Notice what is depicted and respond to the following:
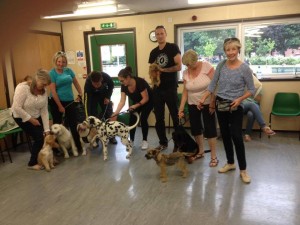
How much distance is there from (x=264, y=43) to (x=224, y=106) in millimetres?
2687

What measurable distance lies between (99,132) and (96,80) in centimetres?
78

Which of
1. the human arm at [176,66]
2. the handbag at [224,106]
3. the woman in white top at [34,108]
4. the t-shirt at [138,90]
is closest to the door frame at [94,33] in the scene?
the t-shirt at [138,90]

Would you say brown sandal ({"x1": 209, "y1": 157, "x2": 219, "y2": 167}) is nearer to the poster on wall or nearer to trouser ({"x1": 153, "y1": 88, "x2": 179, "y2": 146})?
trouser ({"x1": 153, "y1": 88, "x2": 179, "y2": 146})

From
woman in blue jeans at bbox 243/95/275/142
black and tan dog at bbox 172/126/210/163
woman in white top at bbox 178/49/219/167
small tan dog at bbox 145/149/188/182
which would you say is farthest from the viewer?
woman in blue jeans at bbox 243/95/275/142

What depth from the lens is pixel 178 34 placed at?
17.4 feet

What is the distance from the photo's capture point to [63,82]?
3.96m

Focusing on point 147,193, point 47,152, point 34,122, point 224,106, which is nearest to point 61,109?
point 34,122

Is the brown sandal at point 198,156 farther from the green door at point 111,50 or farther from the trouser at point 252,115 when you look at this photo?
the green door at point 111,50

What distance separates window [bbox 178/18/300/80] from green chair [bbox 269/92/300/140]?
0.36m

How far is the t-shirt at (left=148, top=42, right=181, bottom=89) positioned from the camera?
150 inches

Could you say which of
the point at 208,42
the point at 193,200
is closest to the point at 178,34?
the point at 208,42

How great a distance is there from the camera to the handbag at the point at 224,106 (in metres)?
2.80

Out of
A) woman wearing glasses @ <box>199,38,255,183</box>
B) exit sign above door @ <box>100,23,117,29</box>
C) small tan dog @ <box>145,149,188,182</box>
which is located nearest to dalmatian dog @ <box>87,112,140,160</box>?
small tan dog @ <box>145,149,188,182</box>

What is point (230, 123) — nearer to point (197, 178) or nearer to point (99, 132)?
point (197, 178)
